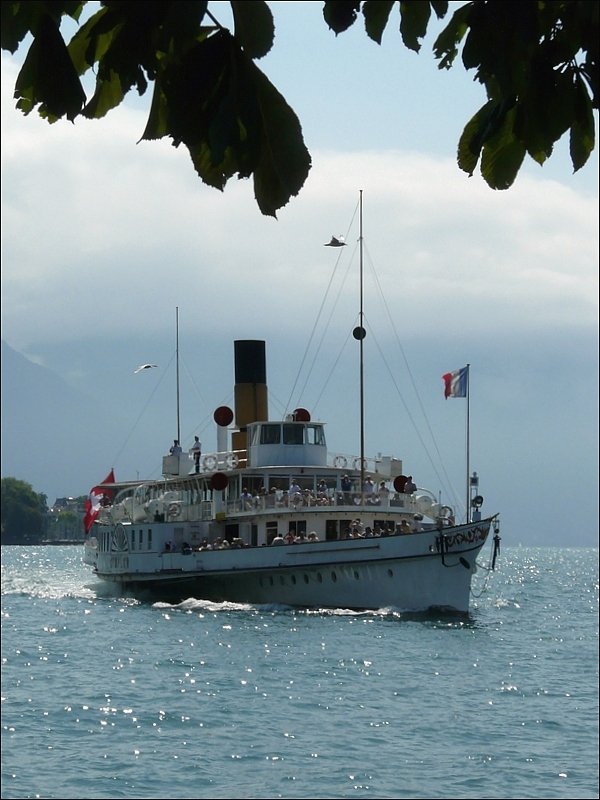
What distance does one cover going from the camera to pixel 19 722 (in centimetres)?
2455

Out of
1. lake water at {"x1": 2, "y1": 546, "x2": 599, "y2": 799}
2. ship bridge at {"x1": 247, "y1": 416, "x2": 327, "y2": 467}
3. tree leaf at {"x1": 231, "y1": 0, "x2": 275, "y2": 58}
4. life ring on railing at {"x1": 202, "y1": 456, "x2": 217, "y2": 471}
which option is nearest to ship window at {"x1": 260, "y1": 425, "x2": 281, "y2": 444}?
ship bridge at {"x1": 247, "y1": 416, "x2": 327, "y2": 467}

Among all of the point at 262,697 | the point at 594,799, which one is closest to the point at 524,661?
the point at 262,697

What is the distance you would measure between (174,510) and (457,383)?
10793 mm

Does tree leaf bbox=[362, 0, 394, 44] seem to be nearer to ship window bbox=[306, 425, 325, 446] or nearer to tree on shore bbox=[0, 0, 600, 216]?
tree on shore bbox=[0, 0, 600, 216]

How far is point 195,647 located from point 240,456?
1860cm

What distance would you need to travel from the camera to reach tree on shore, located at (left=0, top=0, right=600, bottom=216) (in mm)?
3221

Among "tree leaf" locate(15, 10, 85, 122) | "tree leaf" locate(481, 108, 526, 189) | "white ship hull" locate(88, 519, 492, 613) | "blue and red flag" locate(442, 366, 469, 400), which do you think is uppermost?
"blue and red flag" locate(442, 366, 469, 400)

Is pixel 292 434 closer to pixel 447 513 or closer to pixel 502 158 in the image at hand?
pixel 447 513

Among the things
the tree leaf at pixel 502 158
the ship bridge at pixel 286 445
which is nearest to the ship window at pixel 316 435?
the ship bridge at pixel 286 445

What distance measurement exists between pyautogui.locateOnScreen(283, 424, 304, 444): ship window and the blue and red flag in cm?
501

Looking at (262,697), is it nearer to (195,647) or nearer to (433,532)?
(195,647)

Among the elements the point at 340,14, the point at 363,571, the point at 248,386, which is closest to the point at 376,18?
the point at 340,14

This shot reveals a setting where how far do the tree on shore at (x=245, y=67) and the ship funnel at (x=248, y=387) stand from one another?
167 feet

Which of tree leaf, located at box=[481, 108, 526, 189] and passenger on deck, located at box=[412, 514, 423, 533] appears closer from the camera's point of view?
tree leaf, located at box=[481, 108, 526, 189]
